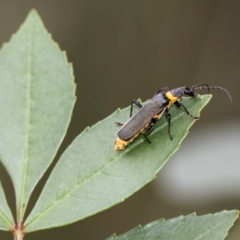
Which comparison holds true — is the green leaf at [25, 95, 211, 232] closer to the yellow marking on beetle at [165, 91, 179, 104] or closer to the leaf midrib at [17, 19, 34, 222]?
the leaf midrib at [17, 19, 34, 222]

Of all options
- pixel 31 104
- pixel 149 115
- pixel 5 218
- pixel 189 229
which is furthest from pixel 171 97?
pixel 5 218

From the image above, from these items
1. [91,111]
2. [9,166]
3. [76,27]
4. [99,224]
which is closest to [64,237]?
[99,224]

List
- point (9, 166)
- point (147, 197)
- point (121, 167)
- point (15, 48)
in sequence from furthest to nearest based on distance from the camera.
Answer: point (147, 197) → point (15, 48) → point (9, 166) → point (121, 167)

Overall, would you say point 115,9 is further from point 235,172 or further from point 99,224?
point 235,172

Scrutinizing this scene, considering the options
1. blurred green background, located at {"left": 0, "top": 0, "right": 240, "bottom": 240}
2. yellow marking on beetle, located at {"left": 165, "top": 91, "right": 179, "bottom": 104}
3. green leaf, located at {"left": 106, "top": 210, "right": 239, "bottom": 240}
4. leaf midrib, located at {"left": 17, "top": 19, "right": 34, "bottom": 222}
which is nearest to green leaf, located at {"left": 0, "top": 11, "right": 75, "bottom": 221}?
leaf midrib, located at {"left": 17, "top": 19, "right": 34, "bottom": 222}

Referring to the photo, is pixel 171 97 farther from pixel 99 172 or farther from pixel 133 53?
pixel 133 53
